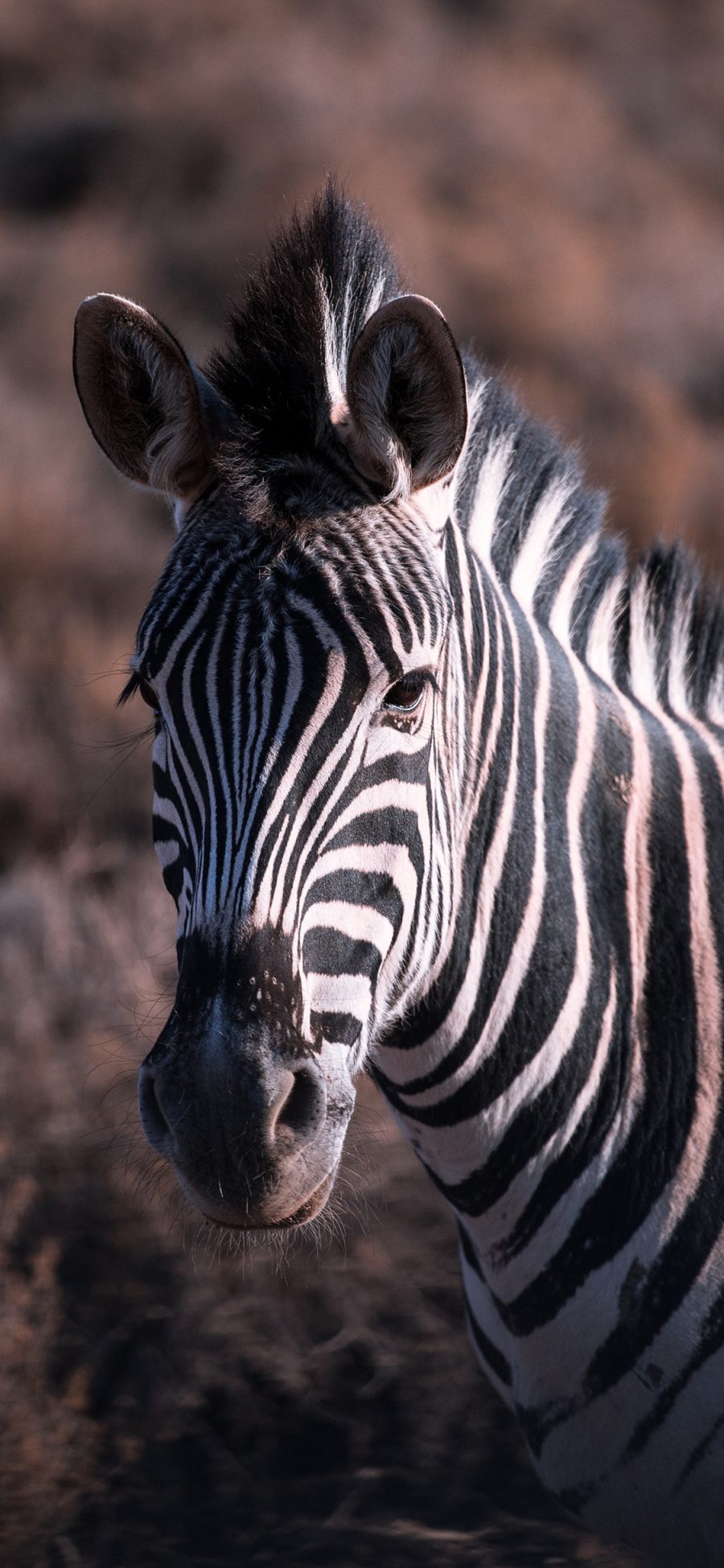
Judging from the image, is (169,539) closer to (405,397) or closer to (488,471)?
(488,471)

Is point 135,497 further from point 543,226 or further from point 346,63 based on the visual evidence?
point 346,63

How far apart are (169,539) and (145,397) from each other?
1096 centimetres

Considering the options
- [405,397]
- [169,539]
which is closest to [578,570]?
[405,397]

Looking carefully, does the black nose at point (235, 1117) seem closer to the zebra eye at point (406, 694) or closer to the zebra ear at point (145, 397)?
the zebra eye at point (406, 694)

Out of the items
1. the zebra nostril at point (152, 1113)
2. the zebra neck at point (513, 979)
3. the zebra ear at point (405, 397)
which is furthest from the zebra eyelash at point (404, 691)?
the zebra nostril at point (152, 1113)

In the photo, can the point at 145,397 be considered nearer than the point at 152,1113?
No

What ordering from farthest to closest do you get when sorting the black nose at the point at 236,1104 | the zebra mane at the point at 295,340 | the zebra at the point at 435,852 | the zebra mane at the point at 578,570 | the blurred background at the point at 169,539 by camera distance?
the blurred background at the point at 169,539, the zebra mane at the point at 578,570, the zebra mane at the point at 295,340, the zebra at the point at 435,852, the black nose at the point at 236,1104

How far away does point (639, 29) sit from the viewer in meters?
27.8

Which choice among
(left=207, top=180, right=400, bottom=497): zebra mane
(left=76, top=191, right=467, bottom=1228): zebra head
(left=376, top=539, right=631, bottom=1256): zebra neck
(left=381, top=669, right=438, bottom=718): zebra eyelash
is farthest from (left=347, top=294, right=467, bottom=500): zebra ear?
(left=381, top=669, right=438, bottom=718): zebra eyelash

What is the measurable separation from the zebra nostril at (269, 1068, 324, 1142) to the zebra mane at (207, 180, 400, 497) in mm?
1147

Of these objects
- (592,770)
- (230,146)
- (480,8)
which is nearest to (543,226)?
(230,146)

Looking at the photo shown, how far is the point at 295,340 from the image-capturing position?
2.57m

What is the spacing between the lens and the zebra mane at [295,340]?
2.54m

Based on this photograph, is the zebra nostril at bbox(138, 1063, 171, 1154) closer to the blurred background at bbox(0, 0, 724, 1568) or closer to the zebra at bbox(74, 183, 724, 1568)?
the zebra at bbox(74, 183, 724, 1568)
